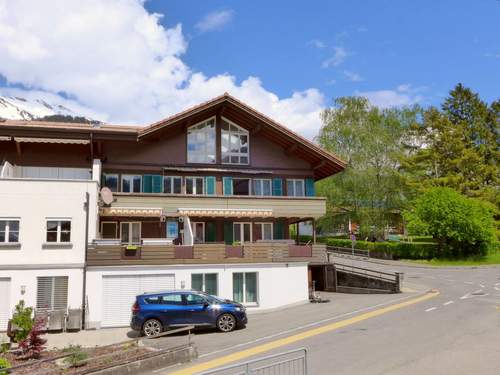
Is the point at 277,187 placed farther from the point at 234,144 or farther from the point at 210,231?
the point at 210,231

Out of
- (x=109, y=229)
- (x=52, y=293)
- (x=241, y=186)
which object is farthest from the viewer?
(x=241, y=186)

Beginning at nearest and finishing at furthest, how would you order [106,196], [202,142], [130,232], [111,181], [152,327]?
1. [152,327]
2. [106,196]
3. [130,232]
4. [111,181]
5. [202,142]

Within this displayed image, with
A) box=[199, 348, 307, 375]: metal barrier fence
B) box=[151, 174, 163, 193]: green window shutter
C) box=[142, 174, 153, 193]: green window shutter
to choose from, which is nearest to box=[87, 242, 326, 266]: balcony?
box=[151, 174, 163, 193]: green window shutter

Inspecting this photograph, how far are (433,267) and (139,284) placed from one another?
31.6 metres

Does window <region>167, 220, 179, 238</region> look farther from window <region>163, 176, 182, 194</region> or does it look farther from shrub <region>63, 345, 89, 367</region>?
shrub <region>63, 345, 89, 367</region>

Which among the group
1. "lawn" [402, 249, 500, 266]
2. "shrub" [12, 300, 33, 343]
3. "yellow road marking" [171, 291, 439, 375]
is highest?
"lawn" [402, 249, 500, 266]

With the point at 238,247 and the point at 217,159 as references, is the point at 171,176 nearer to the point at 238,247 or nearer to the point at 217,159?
the point at 217,159

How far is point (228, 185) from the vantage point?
3294 centimetres

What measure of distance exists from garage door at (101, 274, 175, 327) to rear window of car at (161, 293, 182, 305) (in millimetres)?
4198

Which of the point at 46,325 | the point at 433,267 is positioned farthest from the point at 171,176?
the point at 433,267

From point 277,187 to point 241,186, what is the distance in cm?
259

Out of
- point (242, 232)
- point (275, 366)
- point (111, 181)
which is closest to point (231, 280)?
point (242, 232)

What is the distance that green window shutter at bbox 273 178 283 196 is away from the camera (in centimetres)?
3391

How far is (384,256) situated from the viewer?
52312 millimetres
